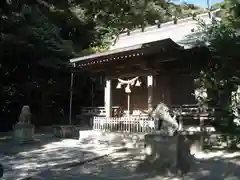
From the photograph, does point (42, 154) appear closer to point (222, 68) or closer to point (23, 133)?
point (23, 133)

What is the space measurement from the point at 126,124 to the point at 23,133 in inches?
167

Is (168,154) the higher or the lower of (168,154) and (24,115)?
the lower

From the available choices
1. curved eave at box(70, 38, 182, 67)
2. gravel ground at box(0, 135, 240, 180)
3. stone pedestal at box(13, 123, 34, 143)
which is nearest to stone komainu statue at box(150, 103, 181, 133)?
gravel ground at box(0, 135, 240, 180)

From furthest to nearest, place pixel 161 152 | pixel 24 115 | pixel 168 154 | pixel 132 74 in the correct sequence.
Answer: pixel 132 74, pixel 24 115, pixel 161 152, pixel 168 154

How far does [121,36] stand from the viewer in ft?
70.1

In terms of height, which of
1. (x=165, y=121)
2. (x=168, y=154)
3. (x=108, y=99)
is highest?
(x=108, y=99)

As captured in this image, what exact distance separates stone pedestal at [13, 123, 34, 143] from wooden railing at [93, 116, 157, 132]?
3.04 metres

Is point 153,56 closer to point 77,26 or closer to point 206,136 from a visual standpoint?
point 206,136

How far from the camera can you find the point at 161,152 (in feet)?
26.7

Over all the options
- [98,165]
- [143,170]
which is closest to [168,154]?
[143,170]

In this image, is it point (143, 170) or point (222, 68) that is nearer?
point (143, 170)

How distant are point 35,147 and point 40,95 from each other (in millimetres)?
8043

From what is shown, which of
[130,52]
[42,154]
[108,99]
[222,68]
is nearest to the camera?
[222,68]

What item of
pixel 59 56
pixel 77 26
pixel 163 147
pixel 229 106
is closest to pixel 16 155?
pixel 163 147
